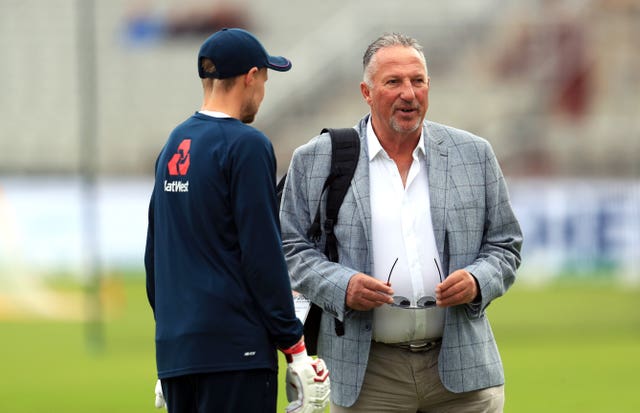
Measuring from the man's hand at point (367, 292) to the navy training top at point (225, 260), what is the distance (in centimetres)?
38

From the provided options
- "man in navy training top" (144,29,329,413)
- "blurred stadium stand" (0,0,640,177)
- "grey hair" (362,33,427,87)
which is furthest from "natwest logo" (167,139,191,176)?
"blurred stadium stand" (0,0,640,177)

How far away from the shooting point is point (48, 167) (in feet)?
94.1

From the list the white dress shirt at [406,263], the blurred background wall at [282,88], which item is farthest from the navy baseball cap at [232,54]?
the blurred background wall at [282,88]

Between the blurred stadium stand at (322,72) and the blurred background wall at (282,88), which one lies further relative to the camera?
the blurred stadium stand at (322,72)

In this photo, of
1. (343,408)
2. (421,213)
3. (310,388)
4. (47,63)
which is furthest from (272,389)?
(47,63)

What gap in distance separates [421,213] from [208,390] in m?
1.17

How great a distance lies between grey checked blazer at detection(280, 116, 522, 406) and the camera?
Answer: 5.20m

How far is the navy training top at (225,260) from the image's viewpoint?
15.2 ft

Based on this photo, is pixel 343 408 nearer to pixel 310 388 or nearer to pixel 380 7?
pixel 310 388

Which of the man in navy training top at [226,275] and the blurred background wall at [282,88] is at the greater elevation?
the blurred background wall at [282,88]

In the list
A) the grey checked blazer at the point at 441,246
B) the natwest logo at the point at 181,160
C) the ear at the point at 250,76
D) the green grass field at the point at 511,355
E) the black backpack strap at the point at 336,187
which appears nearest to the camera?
the natwest logo at the point at 181,160

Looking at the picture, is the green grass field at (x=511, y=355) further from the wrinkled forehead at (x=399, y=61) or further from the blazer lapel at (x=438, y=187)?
the wrinkled forehead at (x=399, y=61)

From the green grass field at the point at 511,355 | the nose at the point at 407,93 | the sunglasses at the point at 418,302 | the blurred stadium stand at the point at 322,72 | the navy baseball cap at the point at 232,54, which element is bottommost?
the green grass field at the point at 511,355

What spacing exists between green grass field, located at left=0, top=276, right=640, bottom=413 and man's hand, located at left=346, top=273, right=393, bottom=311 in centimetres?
595
